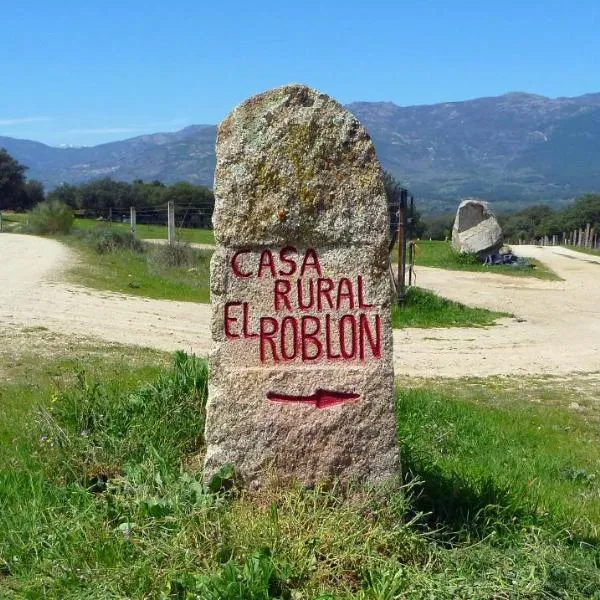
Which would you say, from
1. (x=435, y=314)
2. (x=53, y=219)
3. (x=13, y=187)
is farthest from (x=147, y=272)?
(x=13, y=187)

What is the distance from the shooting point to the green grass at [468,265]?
23.8 meters

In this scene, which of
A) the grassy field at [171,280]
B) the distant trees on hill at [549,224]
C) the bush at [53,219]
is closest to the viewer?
the grassy field at [171,280]

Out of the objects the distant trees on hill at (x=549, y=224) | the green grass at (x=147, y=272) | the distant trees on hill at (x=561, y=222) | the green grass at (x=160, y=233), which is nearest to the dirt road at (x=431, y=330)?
the green grass at (x=147, y=272)

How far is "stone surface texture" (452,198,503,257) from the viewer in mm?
25828

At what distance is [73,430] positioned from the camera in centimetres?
520

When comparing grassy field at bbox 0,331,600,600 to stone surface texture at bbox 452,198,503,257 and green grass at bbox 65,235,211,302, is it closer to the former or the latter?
green grass at bbox 65,235,211,302

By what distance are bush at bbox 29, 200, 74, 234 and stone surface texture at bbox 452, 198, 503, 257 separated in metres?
14.7

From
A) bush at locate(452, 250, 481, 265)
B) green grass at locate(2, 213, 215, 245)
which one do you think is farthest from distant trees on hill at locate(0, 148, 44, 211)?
bush at locate(452, 250, 481, 265)

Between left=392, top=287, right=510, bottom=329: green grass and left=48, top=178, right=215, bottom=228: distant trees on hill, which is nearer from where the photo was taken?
left=392, top=287, right=510, bottom=329: green grass

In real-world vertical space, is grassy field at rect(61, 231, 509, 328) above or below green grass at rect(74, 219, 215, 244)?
below

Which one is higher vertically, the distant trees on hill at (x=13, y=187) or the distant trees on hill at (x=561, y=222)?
the distant trees on hill at (x=13, y=187)

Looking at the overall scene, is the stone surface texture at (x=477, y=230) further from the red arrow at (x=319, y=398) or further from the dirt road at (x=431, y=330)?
the red arrow at (x=319, y=398)

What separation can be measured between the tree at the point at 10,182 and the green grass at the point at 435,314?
150 feet

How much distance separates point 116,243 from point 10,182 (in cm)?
3552
